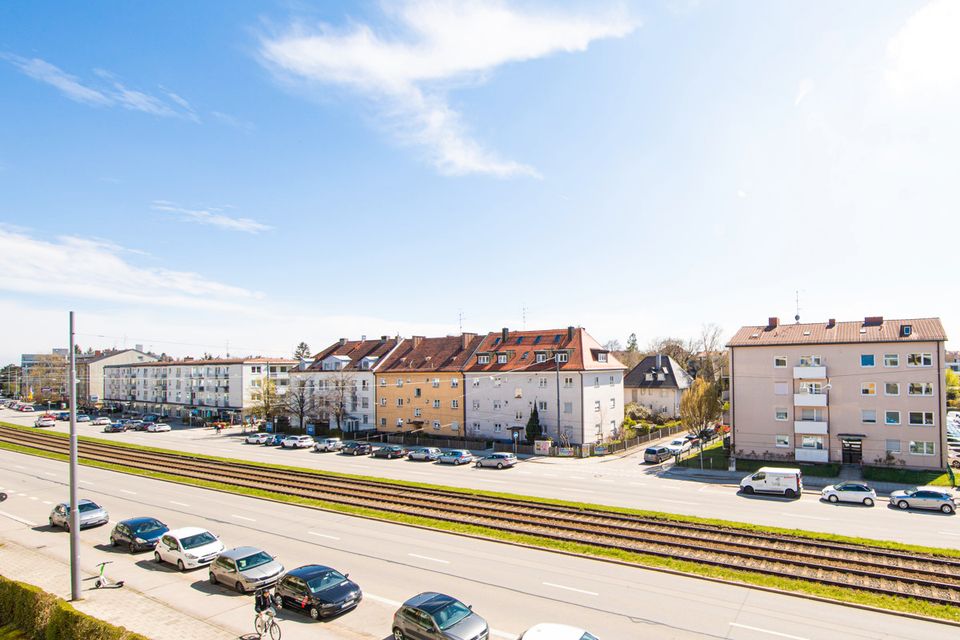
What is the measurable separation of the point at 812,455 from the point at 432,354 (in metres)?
38.3

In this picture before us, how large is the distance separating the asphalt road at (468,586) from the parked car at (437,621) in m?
1.10

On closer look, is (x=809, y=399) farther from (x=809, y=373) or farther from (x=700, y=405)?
(x=700, y=405)

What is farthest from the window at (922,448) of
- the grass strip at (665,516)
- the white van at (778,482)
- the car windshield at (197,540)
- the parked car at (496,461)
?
the car windshield at (197,540)

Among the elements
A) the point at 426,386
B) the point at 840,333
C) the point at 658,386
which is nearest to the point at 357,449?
the point at 426,386

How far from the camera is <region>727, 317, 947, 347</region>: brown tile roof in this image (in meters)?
41.6

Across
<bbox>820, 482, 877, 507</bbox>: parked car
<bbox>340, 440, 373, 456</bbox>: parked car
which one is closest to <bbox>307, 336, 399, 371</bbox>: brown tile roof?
<bbox>340, 440, 373, 456</bbox>: parked car

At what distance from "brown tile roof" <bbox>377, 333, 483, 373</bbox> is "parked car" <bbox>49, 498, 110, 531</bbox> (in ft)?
120

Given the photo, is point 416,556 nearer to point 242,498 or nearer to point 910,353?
point 242,498

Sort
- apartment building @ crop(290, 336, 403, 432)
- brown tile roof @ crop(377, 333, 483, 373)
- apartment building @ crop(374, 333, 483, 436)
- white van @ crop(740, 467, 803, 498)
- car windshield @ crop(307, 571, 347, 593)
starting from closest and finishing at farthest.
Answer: car windshield @ crop(307, 571, 347, 593), white van @ crop(740, 467, 803, 498), apartment building @ crop(374, 333, 483, 436), brown tile roof @ crop(377, 333, 483, 373), apartment building @ crop(290, 336, 403, 432)

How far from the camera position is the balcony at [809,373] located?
144ft

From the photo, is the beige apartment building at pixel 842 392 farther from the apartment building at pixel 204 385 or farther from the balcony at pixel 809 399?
the apartment building at pixel 204 385

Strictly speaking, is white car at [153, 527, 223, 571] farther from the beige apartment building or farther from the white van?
the beige apartment building

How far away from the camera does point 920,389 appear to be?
40875 mm

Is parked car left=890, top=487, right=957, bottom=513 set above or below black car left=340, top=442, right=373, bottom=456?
above
